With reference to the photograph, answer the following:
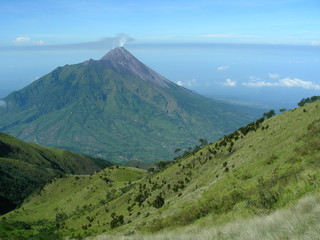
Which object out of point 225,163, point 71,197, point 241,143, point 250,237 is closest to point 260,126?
point 241,143

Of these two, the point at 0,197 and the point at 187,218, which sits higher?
the point at 187,218

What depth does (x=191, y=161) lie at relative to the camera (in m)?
66.0

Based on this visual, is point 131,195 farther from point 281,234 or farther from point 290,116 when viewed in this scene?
point 281,234

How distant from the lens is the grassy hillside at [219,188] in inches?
707

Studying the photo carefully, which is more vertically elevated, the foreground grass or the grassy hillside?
the foreground grass

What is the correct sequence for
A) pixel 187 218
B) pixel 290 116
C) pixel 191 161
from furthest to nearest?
1. pixel 191 161
2. pixel 290 116
3. pixel 187 218

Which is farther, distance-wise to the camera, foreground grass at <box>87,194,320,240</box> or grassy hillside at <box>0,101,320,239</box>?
grassy hillside at <box>0,101,320,239</box>

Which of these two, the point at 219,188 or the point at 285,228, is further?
the point at 219,188

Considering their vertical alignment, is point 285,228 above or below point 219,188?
above

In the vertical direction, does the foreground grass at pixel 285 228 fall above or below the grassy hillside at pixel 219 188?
above

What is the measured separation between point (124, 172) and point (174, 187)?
8558 cm

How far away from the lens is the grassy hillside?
58.9 ft

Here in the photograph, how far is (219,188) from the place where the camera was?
33250 millimetres

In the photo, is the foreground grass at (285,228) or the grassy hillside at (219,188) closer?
the foreground grass at (285,228)
